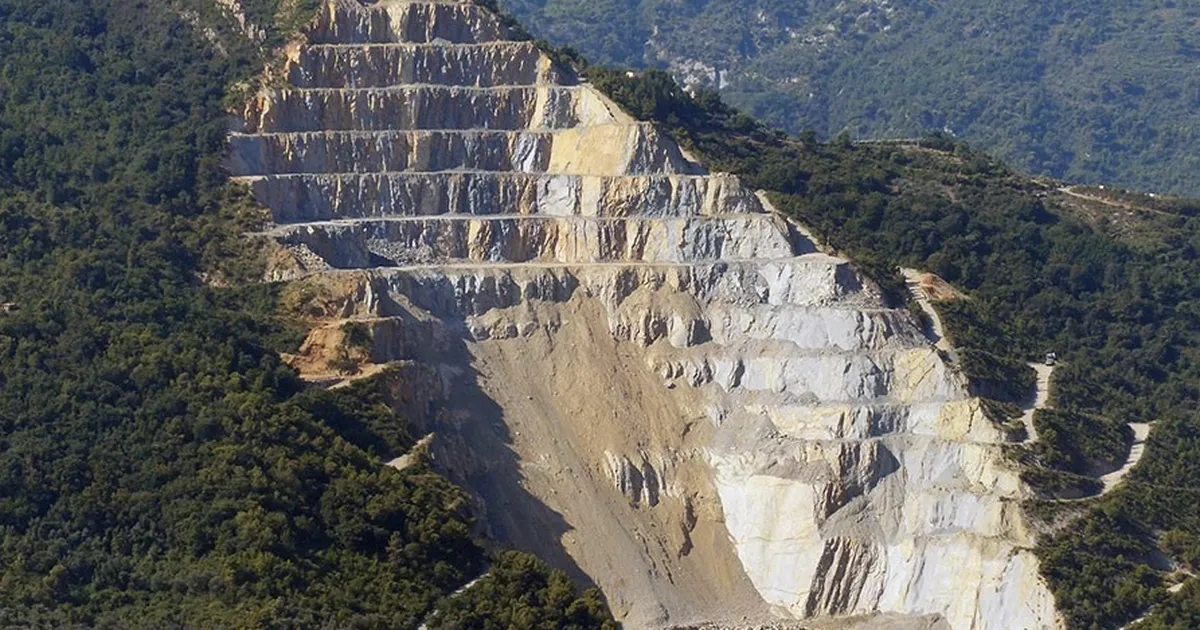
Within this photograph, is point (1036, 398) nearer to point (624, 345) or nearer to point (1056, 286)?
point (624, 345)

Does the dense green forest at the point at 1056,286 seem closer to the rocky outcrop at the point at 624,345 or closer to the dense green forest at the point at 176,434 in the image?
the rocky outcrop at the point at 624,345

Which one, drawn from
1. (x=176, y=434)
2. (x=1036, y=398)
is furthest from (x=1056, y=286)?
(x=176, y=434)

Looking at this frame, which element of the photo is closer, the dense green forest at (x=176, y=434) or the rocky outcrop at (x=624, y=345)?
the dense green forest at (x=176, y=434)

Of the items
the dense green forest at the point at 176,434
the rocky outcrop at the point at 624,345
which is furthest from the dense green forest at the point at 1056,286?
the dense green forest at the point at 176,434

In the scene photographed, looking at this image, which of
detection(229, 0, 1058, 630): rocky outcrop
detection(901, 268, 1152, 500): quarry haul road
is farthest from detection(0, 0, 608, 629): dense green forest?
detection(901, 268, 1152, 500): quarry haul road

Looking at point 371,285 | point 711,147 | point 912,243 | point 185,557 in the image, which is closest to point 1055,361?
point 912,243

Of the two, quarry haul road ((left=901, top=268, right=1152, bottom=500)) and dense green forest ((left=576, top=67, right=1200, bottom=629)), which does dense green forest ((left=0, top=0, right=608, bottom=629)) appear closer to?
dense green forest ((left=576, top=67, right=1200, bottom=629))

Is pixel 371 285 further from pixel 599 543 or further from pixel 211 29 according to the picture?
pixel 211 29
